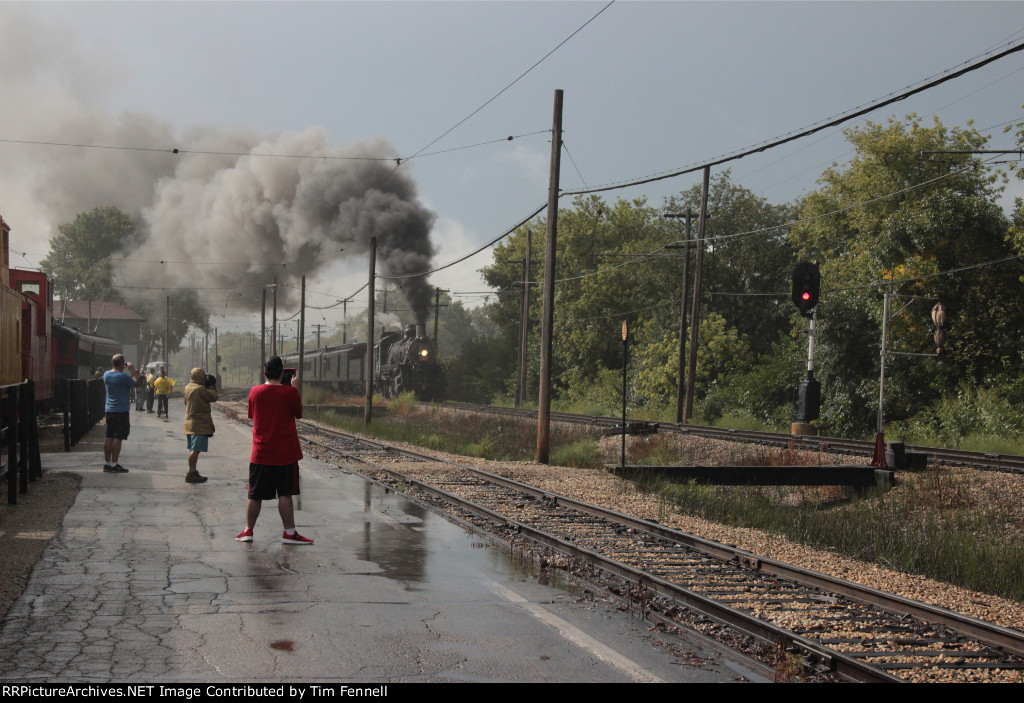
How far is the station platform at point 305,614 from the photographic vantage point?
202 inches

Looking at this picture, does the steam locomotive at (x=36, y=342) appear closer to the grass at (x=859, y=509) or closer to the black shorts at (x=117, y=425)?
the black shorts at (x=117, y=425)

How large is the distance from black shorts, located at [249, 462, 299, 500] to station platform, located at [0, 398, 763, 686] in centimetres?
46

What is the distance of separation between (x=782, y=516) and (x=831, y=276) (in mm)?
33885

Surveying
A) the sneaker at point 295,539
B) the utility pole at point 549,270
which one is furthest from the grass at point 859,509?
the sneaker at point 295,539

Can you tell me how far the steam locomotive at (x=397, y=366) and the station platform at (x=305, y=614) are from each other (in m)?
34.5

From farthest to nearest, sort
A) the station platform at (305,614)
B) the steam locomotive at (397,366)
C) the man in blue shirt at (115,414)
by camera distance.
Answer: the steam locomotive at (397,366), the man in blue shirt at (115,414), the station platform at (305,614)

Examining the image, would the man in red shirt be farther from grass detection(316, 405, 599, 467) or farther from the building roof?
the building roof

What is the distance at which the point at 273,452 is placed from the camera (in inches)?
356

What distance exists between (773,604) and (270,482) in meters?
4.58

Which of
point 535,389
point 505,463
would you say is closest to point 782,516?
point 505,463

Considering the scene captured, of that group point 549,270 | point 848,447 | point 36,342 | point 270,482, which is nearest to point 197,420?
point 270,482

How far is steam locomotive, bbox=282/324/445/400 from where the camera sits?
4534cm

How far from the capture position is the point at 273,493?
9047mm

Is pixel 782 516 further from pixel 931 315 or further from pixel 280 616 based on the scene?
pixel 931 315
